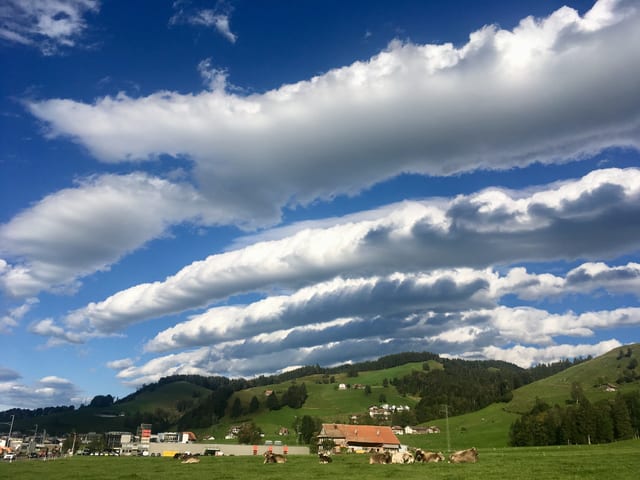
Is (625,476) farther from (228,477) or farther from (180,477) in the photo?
(180,477)

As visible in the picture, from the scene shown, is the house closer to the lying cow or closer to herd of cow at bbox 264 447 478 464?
the lying cow

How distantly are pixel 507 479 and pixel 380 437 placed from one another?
4519 inches

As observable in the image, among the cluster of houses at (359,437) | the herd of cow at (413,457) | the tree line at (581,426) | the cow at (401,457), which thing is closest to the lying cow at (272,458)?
the herd of cow at (413,457)

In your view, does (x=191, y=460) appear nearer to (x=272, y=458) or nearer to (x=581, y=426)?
(x=272, y=458)

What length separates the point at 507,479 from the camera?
2844 centimetres

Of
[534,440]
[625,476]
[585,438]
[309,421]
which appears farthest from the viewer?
[309,421]

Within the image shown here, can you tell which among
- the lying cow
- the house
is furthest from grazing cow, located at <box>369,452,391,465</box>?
the house

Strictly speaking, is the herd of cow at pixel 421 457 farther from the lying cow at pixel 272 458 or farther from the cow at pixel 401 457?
the lying cow at pixel 272 458

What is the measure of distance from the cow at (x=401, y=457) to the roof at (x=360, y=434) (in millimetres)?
86997

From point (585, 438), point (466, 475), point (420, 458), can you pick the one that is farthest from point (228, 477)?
point (585, 438)

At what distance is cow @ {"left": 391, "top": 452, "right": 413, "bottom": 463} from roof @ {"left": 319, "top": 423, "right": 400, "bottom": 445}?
87.0 m

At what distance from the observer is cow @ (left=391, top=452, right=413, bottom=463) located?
163 feet

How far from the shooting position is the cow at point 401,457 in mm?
49562

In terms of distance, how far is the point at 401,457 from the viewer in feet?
164
